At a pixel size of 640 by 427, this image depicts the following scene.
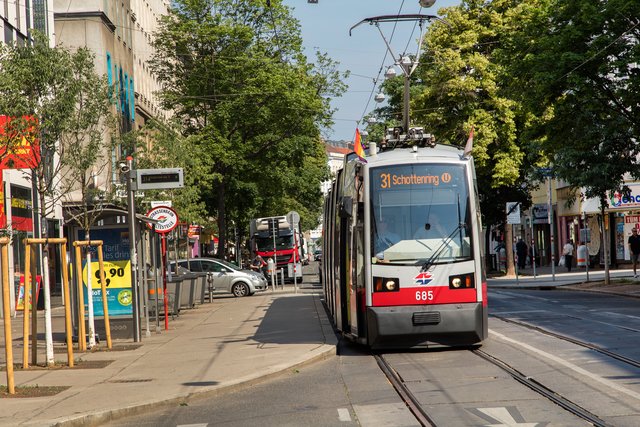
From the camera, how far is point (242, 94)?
168 ft

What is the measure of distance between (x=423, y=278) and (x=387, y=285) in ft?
1.76

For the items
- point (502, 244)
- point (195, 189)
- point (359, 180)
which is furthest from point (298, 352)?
point (502, 244)

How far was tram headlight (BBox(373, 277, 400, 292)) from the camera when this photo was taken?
52.6 ft

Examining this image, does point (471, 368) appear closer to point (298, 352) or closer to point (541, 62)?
point (298, 352)

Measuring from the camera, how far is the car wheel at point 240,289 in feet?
137

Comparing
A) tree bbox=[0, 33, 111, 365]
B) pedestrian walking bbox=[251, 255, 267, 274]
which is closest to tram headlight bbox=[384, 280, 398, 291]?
tree bbox=[0, 33, 111, 365]

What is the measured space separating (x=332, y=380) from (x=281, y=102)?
128 ft

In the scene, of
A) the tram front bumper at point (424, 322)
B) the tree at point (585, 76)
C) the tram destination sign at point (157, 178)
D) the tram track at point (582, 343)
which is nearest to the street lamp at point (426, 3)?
the tree at point (585, 76)

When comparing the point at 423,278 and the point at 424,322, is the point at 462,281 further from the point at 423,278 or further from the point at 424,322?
the point at 424,322

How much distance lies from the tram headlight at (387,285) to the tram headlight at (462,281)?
0.81 meters

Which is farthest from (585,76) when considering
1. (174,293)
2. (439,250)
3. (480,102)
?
(480,102)

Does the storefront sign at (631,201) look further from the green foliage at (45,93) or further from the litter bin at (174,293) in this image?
the green foliage at (45,93)

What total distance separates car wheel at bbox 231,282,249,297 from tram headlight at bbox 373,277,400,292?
85.3 feet

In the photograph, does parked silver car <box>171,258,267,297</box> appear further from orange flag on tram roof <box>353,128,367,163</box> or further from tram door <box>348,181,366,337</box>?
orange flag on tram roof <box>353,128,367,163</box>
